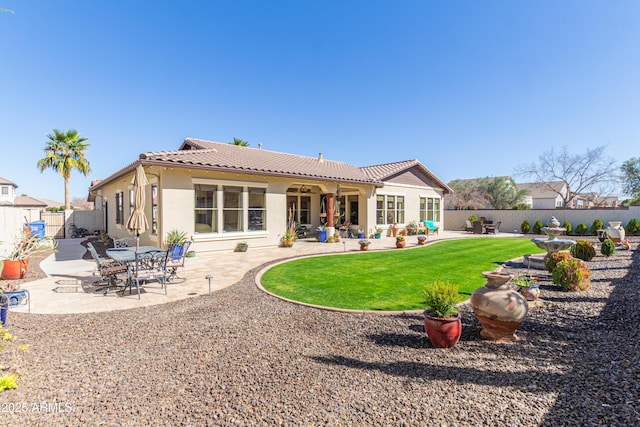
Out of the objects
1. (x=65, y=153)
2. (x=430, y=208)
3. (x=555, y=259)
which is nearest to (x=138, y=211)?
(x=555, y=259)

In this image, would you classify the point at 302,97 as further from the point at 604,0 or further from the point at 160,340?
the point at 160,340

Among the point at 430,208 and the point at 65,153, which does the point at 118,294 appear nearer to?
the point at 430,208

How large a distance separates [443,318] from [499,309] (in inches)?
33.0

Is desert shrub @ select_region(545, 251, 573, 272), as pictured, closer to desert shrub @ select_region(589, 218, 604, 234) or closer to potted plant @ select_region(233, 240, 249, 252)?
potted plant @ select_region(233, 240, 249, 252)

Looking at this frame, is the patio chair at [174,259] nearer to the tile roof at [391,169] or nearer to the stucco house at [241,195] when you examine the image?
the stucco house at [241,195]

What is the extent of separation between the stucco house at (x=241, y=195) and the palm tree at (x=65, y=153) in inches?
239

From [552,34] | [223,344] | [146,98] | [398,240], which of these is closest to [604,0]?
[552,34]

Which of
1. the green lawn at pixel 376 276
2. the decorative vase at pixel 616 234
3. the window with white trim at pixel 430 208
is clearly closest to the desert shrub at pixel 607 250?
the green lawn at pixel 376 276

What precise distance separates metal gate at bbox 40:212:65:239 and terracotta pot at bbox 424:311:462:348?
25717 mm

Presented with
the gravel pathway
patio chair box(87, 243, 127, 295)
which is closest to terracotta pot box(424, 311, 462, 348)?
the gravel pathway

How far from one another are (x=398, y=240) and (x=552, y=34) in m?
10.8

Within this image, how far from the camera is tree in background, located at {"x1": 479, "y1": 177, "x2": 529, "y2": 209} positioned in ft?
120

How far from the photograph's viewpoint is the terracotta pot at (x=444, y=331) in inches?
156

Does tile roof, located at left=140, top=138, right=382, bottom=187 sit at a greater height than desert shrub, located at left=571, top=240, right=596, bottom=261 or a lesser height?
greater
